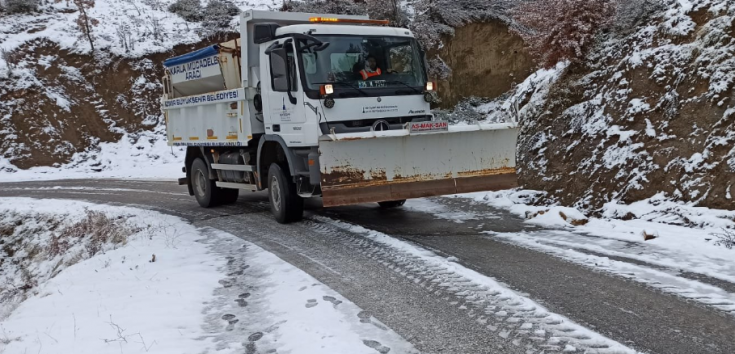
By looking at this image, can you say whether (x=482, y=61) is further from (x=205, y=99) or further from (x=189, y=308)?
(x=189, y=308)

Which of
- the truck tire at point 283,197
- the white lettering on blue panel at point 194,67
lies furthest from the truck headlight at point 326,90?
Result: the white lettering on blue panel at point 194,67

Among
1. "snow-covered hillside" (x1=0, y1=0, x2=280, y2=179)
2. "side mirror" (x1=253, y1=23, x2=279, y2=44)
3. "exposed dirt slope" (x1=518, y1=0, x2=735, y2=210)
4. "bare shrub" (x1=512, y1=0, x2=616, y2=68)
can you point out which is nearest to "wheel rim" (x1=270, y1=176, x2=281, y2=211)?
"side mirror" (x1=253, y1=23, x2=279, y2=44)

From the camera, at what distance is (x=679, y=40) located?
30.1 feet

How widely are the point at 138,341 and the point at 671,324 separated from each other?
4048mm

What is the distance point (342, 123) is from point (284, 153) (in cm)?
123

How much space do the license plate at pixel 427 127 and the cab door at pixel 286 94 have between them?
5.25 ft

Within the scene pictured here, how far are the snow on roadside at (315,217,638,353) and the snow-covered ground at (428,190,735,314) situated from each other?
128 centimetres

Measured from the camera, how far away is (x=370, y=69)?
844 centimetres

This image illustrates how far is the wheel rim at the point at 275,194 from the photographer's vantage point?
9070mm

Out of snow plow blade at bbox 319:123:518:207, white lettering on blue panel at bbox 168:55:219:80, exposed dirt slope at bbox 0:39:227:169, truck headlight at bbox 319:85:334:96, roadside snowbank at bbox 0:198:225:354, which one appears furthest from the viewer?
exposed dirt slope at bbox 0:39:227:169

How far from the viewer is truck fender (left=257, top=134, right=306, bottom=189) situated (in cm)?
840

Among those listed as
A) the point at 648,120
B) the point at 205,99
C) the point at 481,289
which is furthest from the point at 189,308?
the point at 648,120

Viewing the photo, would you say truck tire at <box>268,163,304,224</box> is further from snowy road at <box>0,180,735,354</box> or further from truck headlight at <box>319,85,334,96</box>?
truck headlight at <box>319,85,334,96</box>

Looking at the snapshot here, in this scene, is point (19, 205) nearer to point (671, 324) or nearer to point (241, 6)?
point (671, 324)
